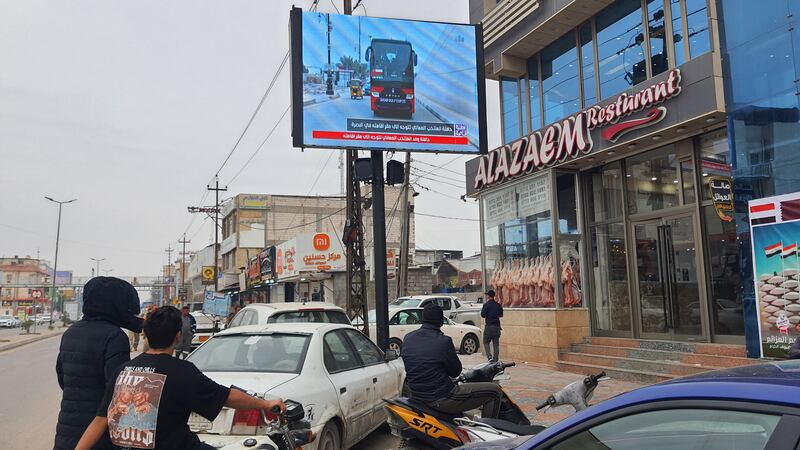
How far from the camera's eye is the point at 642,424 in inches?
77.5

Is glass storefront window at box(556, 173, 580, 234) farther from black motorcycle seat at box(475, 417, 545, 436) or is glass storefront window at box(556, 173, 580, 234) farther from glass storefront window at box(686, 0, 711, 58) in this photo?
black motorcycle seat at box(475, 417, 545, 436)

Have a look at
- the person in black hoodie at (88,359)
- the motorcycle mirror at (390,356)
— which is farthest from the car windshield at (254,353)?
the person in black hoodie at (88,359)

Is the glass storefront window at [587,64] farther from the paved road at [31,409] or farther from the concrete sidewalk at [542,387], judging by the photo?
the paved road at [31,409]

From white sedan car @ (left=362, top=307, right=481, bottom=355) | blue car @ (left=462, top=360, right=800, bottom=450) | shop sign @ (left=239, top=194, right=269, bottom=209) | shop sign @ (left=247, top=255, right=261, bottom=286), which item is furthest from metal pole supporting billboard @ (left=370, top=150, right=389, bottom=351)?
shop sign @ (left=239, top=194, right=269, bottom=209)

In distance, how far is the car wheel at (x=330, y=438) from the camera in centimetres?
520

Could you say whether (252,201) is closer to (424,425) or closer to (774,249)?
(774,249)

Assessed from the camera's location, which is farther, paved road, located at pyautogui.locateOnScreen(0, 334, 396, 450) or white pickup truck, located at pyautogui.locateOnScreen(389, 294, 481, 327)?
white pickup truck, located at pyautogui.locateOnScreen(389, 294, 481, 327)

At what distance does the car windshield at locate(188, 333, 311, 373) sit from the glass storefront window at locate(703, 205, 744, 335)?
850 centimetres

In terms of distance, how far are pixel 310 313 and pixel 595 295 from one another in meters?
6.91

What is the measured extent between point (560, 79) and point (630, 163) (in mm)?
3004

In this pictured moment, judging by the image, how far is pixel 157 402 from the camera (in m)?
2.86

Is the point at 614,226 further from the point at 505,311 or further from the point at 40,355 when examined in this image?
the point at 40,355

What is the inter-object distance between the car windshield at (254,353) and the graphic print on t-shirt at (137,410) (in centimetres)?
253

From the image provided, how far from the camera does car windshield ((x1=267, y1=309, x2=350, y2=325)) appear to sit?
10633 millimetres
